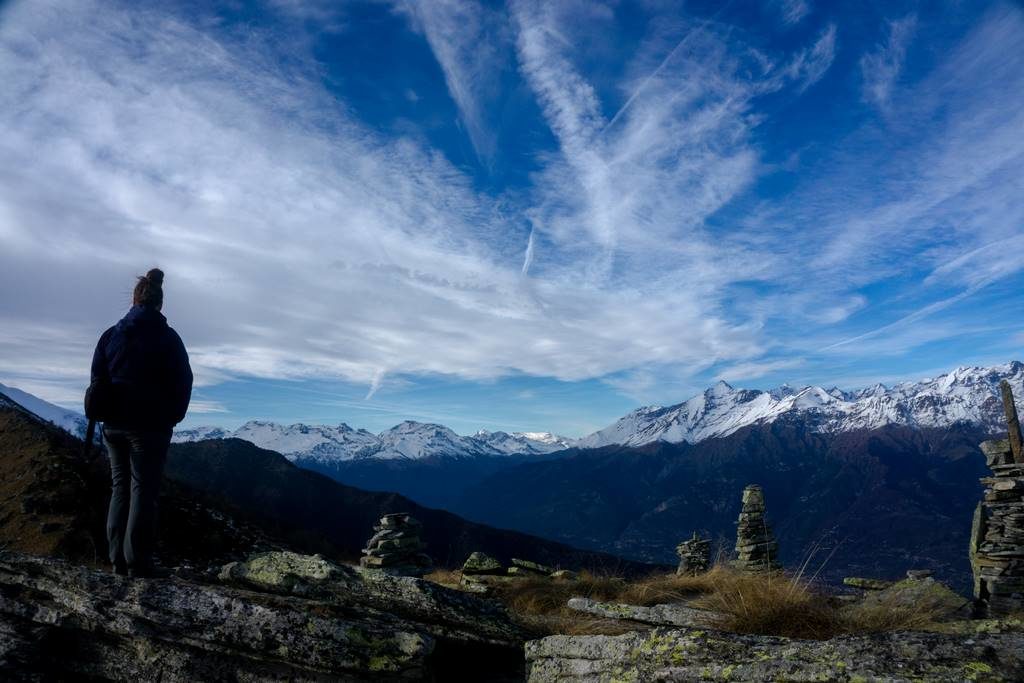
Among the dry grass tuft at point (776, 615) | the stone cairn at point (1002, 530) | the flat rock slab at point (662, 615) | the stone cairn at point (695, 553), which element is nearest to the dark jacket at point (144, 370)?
the flat rock slab at point (662, 615)

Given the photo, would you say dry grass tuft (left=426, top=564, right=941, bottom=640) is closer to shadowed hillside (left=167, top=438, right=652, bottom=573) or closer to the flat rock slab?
the flat rock slab

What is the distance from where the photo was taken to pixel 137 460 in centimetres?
648

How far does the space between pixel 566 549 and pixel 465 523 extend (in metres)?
28.1

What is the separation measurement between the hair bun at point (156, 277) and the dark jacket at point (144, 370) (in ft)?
1.30

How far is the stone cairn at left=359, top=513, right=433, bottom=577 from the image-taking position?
63.4ft

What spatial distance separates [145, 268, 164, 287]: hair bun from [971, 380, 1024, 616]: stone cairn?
1916 cm

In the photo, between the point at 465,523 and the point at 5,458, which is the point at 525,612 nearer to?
the point at 5,458

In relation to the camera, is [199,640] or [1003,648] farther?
[199,640]

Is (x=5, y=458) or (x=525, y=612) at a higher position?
(x=5, y=458)

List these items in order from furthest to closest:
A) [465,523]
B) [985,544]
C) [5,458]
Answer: [465,523], [5,458], [985,544]

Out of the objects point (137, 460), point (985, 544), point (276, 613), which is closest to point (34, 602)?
point (137, 460)

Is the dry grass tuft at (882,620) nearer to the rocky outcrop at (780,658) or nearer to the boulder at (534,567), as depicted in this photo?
the rocky outcrop at (780,658)

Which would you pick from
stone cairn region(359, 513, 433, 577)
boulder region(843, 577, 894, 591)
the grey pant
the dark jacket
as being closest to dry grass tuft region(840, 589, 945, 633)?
the grey pant

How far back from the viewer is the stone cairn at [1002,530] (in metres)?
14.4
